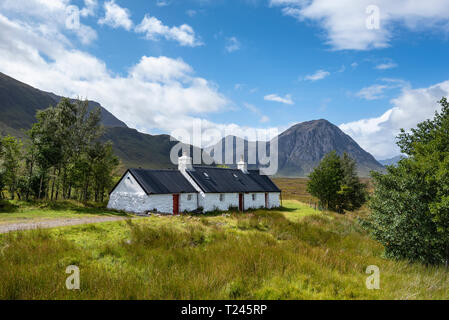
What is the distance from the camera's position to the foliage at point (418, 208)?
903 centimetres

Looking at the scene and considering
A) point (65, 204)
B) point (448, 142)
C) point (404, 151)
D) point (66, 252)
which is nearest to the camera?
point (66, 252)

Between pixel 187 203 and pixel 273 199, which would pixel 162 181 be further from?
pixel 273 199

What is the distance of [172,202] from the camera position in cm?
2670

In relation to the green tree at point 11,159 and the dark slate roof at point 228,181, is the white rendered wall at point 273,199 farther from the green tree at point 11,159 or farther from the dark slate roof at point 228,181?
the green tree at point 11,159

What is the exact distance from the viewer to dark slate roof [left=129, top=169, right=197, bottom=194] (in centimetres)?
2572

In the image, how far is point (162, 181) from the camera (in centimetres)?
2772

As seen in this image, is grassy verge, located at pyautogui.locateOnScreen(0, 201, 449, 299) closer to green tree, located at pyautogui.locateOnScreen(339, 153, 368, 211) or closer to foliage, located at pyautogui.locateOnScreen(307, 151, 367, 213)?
foliage, located at pyautogui.locateOnScreen(307, 151, 367, 213)

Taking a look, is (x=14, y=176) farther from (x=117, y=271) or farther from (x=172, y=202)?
(x=117, y=271)

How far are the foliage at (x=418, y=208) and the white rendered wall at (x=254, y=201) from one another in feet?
77.0

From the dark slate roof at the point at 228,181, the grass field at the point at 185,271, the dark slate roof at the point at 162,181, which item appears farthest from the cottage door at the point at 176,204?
the grass field at the point at 185,271

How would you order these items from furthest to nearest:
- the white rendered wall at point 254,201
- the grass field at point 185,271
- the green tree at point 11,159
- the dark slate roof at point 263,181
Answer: the dark slate roof at point 263,181 < the white rendered wall at point 254,201 < the green tree at point 11,159 < the grass field at point 185,271

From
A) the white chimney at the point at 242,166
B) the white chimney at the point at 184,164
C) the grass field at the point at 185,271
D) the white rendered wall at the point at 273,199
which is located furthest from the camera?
the white chimney at the point at 242,166
